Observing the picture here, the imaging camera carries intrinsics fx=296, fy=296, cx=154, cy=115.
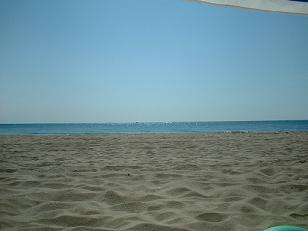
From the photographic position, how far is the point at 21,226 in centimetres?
233

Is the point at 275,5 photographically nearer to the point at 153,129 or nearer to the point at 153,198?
the point at 153,198

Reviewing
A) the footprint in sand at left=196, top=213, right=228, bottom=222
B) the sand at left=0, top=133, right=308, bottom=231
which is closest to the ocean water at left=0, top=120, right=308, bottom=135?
the sand at left=0, top=133, right=308, bottom=231

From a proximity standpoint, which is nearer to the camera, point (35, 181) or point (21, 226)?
point (21, 226)

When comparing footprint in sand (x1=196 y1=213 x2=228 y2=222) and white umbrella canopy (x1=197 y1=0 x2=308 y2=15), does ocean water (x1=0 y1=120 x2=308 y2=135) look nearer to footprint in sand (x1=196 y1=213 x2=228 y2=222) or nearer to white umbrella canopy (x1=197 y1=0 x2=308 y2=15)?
footprint in sand (x1=196 y1=213 x2=228 y2=222)

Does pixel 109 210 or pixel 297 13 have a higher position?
pixel 297 13

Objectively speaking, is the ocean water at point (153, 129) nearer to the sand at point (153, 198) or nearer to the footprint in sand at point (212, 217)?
the sand at point (153, 198)

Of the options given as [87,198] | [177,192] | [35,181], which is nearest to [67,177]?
[35,181]

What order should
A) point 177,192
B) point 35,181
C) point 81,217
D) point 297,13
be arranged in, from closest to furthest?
point 297,13 < point 81,217 < point 177,192 < point 35,181

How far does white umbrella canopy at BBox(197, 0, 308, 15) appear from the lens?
2002 millimetres

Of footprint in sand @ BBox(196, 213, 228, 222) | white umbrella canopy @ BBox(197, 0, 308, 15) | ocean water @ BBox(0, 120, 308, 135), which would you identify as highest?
white umbrella canopy @ BBox(197, 0, 308, 15)

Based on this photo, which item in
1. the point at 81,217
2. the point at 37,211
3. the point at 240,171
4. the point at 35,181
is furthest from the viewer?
the point at 240,171

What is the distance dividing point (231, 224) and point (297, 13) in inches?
65.2

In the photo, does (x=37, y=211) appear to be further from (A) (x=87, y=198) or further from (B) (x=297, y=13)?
(B) (x=297, y=13)

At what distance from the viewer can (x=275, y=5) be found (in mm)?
2047
